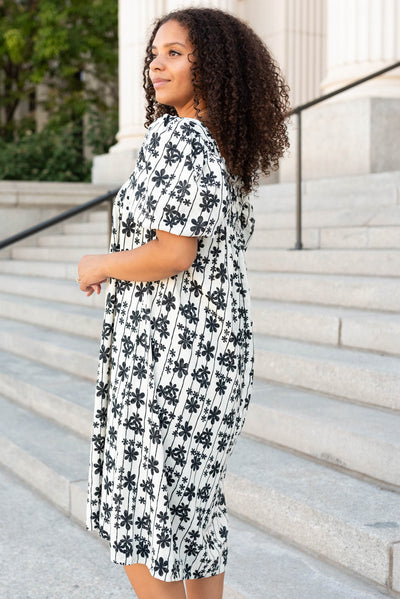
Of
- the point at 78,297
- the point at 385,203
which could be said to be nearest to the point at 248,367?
the point at 385,203

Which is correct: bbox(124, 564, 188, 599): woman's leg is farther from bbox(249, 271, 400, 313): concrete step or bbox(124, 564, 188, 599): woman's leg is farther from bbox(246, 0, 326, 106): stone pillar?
bbox(246, 0, 326, 106): stone pillar

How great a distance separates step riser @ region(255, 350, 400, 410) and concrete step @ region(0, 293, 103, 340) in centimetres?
220

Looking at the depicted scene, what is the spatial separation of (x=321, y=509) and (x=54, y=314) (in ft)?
15.0

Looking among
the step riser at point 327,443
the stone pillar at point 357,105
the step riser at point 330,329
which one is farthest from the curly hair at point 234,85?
the stone pillar at point 357,105

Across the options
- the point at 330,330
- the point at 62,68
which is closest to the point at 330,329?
the point at 330,330

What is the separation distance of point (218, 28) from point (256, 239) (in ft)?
16.9

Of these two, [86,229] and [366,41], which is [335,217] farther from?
[86,229]

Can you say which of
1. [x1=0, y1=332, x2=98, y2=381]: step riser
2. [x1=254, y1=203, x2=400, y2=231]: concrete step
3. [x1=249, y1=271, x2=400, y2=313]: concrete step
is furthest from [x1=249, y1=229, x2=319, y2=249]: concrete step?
[x1=0, y1=332, x2=98, y2=381]: step riser

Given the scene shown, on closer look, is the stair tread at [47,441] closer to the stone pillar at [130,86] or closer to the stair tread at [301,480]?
the stair tread at [301,480]

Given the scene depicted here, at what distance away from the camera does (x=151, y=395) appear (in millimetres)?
1856

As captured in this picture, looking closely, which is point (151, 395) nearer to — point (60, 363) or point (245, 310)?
point (245, 310)

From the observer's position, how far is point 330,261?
566 cm

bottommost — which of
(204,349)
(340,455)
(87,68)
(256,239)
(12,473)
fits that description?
(12,473)

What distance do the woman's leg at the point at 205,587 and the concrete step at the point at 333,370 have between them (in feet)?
5.97
